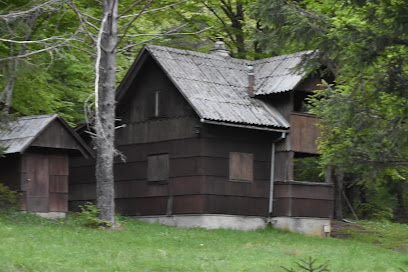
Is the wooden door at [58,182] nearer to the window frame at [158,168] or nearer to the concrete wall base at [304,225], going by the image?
the window frame at [158,168]

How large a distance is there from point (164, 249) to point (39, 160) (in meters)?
8.47

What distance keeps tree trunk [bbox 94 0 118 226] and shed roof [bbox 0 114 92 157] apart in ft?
10.1

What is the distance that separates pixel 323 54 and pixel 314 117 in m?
8.85

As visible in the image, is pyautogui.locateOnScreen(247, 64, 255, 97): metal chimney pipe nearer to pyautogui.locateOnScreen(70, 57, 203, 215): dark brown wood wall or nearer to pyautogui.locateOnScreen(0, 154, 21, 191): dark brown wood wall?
pyautogui.locateOnScreen(70, 57, 203, 215): dark brown wood wall

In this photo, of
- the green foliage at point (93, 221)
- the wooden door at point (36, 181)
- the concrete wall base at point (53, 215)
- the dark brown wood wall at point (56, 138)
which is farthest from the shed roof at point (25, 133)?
the green foliage at point (93, 221)

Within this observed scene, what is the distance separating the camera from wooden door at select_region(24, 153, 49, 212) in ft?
79.8

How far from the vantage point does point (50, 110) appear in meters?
29.9

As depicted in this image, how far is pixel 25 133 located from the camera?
24281 millimetres

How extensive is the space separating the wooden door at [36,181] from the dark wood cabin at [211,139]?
345 cm

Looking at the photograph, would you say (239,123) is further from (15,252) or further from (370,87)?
(15,252)

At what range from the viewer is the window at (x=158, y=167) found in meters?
25.8

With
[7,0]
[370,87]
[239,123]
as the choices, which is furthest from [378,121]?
[7,0]

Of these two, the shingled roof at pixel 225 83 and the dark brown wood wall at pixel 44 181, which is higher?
the shingled roof at pixel 225 83

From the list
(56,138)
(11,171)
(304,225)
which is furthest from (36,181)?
(304,225)
